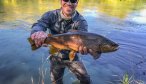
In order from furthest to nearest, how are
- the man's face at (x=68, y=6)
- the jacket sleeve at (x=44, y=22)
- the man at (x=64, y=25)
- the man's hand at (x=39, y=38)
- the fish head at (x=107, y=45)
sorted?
the jacket sleeve at (x=44, y=22) < the man at (x=64, y=25) < the man's face at (x=68, y=6) < the man's hand at (x=39, y=38) < the fish head at (x=107, y=45)

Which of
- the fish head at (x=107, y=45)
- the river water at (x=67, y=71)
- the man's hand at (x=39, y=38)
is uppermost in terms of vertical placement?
the man's hand at (x=39, y=38)

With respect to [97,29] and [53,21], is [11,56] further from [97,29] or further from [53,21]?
[97,29]

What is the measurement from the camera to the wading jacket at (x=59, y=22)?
20.5 feet

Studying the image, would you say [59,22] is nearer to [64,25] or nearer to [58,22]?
[58,22]

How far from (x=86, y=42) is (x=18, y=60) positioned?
6.29m

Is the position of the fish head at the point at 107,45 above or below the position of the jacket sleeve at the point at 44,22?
below

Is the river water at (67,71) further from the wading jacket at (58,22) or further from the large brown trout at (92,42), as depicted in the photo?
the large brown trout at (92,42)

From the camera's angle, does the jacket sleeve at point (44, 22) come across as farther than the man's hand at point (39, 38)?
Yes

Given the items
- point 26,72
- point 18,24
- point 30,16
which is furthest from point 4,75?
point 30,16

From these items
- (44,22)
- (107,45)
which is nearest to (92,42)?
(107,45)

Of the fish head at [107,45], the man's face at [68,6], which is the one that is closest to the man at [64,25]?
the man's face at [68,6]

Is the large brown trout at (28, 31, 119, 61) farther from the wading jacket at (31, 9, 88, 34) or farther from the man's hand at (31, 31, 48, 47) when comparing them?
the wading jacket at (31, 9, 88, 34)

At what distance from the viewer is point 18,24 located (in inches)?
712

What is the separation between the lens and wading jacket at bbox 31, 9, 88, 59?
6.26 metres
